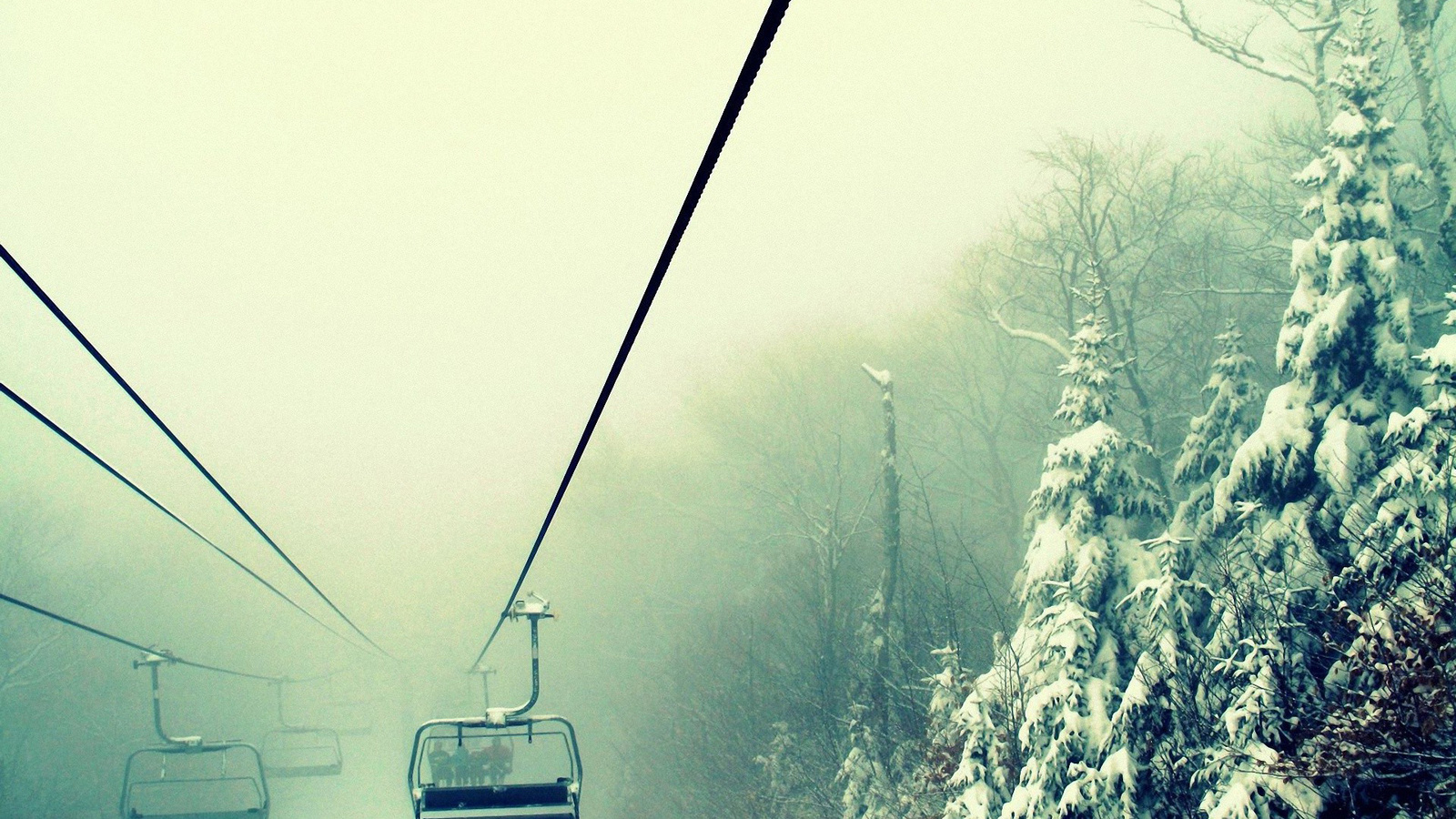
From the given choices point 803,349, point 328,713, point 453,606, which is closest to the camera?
point 803,349

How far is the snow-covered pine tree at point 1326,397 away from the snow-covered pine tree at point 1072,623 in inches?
45.2

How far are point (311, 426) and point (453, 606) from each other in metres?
55.9

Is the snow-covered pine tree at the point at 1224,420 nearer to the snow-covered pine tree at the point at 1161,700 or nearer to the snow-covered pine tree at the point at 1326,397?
the snow-covered pine tree at the point at 1326,397

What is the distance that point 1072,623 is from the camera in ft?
36.9

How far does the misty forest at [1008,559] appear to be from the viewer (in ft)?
31.3

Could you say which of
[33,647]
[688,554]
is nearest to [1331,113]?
[688,554]

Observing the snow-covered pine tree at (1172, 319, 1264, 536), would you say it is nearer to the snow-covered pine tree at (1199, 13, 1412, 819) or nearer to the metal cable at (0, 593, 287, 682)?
the snow-covered pine tree at (1199, 13, 1412, 819)

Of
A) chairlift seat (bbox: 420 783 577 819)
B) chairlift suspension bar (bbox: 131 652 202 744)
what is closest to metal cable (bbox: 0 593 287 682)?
chairlift suspension bar (bbox: 131 652 202 744)

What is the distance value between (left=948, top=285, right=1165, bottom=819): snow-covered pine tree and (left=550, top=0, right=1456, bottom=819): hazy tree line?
41 millimetres

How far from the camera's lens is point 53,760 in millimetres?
48906

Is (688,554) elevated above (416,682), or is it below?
above

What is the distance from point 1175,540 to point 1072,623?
1.40 meters

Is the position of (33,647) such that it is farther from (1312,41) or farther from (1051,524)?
(1312,41)

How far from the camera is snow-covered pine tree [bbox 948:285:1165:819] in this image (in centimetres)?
1041
